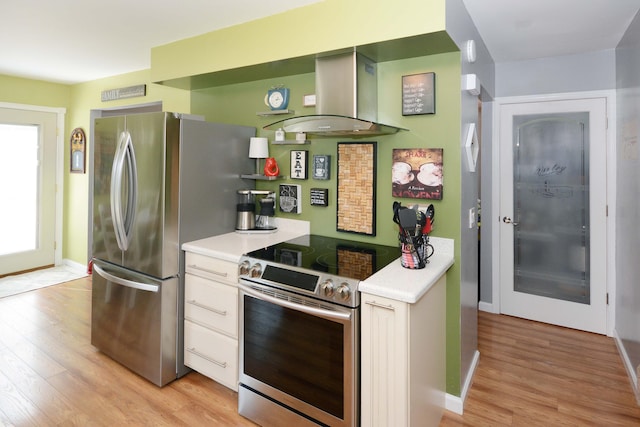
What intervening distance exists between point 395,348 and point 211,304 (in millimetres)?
1250

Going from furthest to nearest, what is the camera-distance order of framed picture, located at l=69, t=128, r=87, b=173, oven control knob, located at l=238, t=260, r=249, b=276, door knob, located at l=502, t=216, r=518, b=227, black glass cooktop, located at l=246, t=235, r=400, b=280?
framed picture, located at l=69, t=128, r=87, b=173 < door knob, located at l=502, t=216, r=518, b=227 < oven control knob, located at l=238, t=260, r=249, b=276 < black glass cooktop, located at l=246, t=235, r=400, b=280

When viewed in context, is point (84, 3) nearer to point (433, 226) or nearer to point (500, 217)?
point (433, 226)

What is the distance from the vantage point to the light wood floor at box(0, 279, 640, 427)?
2.18 meters

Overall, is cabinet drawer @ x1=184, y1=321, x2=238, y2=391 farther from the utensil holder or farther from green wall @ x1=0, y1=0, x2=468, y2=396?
the utensil holder

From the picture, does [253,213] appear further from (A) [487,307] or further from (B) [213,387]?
(A) [487,307]

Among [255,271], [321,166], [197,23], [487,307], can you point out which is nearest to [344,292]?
[255,271]

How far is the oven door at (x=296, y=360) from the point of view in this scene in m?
1.77

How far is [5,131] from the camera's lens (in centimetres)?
469

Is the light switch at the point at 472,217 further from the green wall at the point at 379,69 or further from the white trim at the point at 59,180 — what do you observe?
the white trim at the point at 59,180

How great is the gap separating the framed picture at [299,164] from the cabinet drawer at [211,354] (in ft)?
4.15

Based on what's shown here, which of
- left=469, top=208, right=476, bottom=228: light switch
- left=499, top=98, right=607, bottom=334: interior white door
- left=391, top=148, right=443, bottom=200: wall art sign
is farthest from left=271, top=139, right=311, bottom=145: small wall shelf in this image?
left=499, top=98, right=607, bottom=334: interior white door

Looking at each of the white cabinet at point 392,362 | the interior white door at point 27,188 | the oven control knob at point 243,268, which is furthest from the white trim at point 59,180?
the white cabinet at point 392,362

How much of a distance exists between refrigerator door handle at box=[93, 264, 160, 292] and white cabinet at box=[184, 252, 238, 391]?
215 millimetres

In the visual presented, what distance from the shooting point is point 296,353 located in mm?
1947
